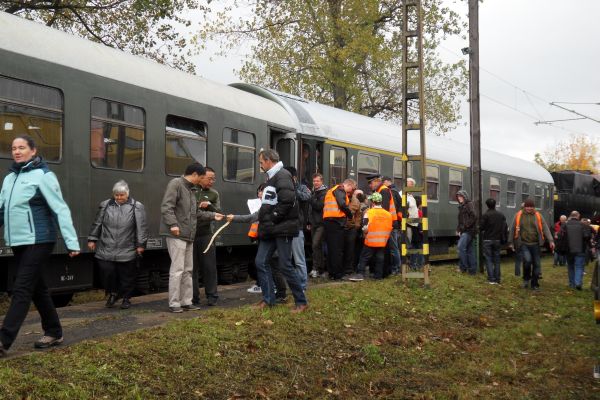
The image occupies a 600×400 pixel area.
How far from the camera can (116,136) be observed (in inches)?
367

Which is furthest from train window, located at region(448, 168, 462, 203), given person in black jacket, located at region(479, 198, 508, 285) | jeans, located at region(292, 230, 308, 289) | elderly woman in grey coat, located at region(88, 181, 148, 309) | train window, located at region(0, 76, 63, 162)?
train window, located at region(0, 76, 63, 162)

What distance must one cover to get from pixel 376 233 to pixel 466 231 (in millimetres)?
3437

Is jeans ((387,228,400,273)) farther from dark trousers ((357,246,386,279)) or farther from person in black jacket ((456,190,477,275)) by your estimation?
person in black jacket ((456,190,477,275))

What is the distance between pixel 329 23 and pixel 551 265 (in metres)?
12.6

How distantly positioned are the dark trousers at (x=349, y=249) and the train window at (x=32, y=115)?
5444 mm

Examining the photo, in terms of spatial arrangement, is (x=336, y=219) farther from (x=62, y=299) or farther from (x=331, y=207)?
(x=62, y=299)

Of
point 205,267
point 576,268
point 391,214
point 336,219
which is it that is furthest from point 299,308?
point 576,268

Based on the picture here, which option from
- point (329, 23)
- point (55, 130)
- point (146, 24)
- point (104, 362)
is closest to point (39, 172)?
point (104, 362)

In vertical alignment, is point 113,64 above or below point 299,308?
above

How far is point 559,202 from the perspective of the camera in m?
29.4

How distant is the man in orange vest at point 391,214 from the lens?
1262 cm

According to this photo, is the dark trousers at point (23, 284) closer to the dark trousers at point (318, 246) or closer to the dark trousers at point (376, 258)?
the dark trousers at point (318, 246)

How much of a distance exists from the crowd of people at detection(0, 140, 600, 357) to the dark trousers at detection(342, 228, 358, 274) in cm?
2

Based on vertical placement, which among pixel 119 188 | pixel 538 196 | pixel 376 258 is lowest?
pixel 376 258
